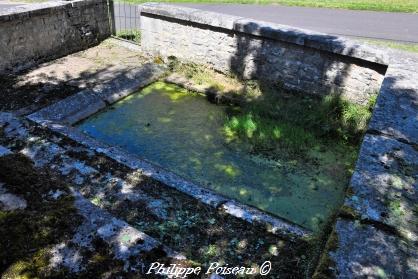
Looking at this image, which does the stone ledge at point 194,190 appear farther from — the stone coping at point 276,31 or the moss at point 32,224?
the stone coping at point 276,31

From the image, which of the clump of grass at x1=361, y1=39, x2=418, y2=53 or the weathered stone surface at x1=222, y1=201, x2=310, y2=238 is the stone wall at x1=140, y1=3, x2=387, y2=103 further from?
the clump of grass at x1=361, y1=39, x2=418, y2=53

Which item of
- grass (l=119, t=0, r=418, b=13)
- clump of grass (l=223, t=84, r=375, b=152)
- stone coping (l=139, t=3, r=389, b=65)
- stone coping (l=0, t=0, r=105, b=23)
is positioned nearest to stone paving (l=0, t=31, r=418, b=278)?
stone coping (l=139, t=3, r=389, b=65)

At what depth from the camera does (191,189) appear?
411cm

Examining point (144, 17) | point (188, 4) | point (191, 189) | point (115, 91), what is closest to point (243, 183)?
point (191, 189)

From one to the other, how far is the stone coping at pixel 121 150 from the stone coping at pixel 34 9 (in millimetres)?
1835

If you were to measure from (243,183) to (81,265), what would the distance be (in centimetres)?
271

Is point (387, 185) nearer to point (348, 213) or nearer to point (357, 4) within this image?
point (348, 213)

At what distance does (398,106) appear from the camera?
14.9 feet

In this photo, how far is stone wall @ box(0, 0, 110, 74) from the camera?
6.75m

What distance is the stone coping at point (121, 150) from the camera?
145 inches

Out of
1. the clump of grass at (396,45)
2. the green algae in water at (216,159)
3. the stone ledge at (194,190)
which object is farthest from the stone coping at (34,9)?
the clump of grass at (396,45)

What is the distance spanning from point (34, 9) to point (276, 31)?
4376 millimetres

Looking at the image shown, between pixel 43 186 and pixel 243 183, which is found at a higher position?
pixel 43 186

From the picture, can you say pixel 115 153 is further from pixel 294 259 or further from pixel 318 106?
pixel 318 106
